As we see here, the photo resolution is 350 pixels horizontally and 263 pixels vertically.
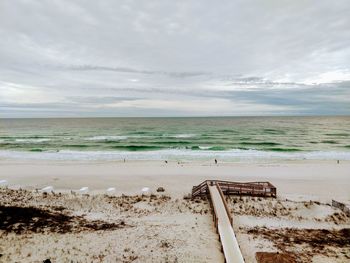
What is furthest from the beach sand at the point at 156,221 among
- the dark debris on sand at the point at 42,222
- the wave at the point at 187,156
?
the wave at the point at 187,156

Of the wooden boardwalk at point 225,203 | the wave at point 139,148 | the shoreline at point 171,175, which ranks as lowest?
the wave at point 139,148

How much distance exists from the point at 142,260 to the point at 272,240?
5440 mm

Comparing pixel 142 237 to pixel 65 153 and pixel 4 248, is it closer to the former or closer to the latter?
pixel 4 248

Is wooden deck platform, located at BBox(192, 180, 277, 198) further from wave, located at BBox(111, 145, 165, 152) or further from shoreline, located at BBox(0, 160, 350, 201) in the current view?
wave, located at BBox(111, 145, 165, 152)

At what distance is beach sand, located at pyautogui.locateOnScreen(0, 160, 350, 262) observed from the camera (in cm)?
924

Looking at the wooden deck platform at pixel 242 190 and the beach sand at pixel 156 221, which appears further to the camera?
the wooden deck platform at pixel 242 190

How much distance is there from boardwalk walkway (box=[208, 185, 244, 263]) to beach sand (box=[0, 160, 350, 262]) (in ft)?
1.13

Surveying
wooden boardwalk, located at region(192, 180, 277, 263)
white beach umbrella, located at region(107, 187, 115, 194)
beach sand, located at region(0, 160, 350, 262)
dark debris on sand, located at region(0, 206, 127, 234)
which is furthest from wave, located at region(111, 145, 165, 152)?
dark debris on sand, located at region(0, 206, 127, 234)

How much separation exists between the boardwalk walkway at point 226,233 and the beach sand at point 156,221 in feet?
1.13

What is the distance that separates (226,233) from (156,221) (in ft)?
12.3

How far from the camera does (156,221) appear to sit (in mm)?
12516

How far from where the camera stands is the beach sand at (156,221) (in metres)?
9.24

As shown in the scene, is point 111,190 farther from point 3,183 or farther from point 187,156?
point 187,156

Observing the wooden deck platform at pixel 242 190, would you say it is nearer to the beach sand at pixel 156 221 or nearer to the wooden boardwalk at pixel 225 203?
the wooden boardwalk at pixel 225 203
